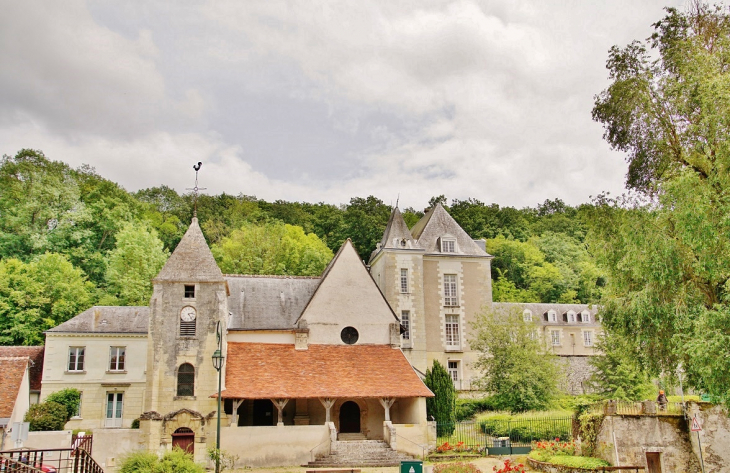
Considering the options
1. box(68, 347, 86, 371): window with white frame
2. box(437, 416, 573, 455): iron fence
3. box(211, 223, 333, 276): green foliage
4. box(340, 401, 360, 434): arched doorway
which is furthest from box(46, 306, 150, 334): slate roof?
box(437, 416, 573, 455): iron fence

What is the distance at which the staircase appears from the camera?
22891mm

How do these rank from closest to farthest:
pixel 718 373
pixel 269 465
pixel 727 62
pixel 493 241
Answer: pixel 718 373
pixel 727 62
pixel 269 465
pixel 493 241

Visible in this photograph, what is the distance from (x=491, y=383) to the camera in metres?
30.2

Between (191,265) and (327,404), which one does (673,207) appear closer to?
(327,404)

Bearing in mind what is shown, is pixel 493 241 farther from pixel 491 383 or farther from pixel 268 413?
pixel 268 413

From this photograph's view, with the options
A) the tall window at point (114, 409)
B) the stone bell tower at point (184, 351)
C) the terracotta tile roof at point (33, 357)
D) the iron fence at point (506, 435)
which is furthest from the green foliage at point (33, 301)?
the iron fence at point (506, 435)

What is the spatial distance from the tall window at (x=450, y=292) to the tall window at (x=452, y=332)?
0.77 meters

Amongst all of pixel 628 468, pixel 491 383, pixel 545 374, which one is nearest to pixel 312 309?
pixel 491 383

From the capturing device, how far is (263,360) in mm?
26453

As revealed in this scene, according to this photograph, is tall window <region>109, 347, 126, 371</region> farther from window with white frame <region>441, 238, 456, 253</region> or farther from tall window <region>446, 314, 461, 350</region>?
window with white frame <region>441, 238, 456, 253</region>

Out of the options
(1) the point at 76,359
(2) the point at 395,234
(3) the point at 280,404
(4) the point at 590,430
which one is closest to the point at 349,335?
(3) the point at 280,404

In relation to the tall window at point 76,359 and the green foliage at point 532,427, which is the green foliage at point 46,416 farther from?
the green foliage at point 532,427

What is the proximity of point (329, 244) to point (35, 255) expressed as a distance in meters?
26.1

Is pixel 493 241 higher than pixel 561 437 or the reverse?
higher
